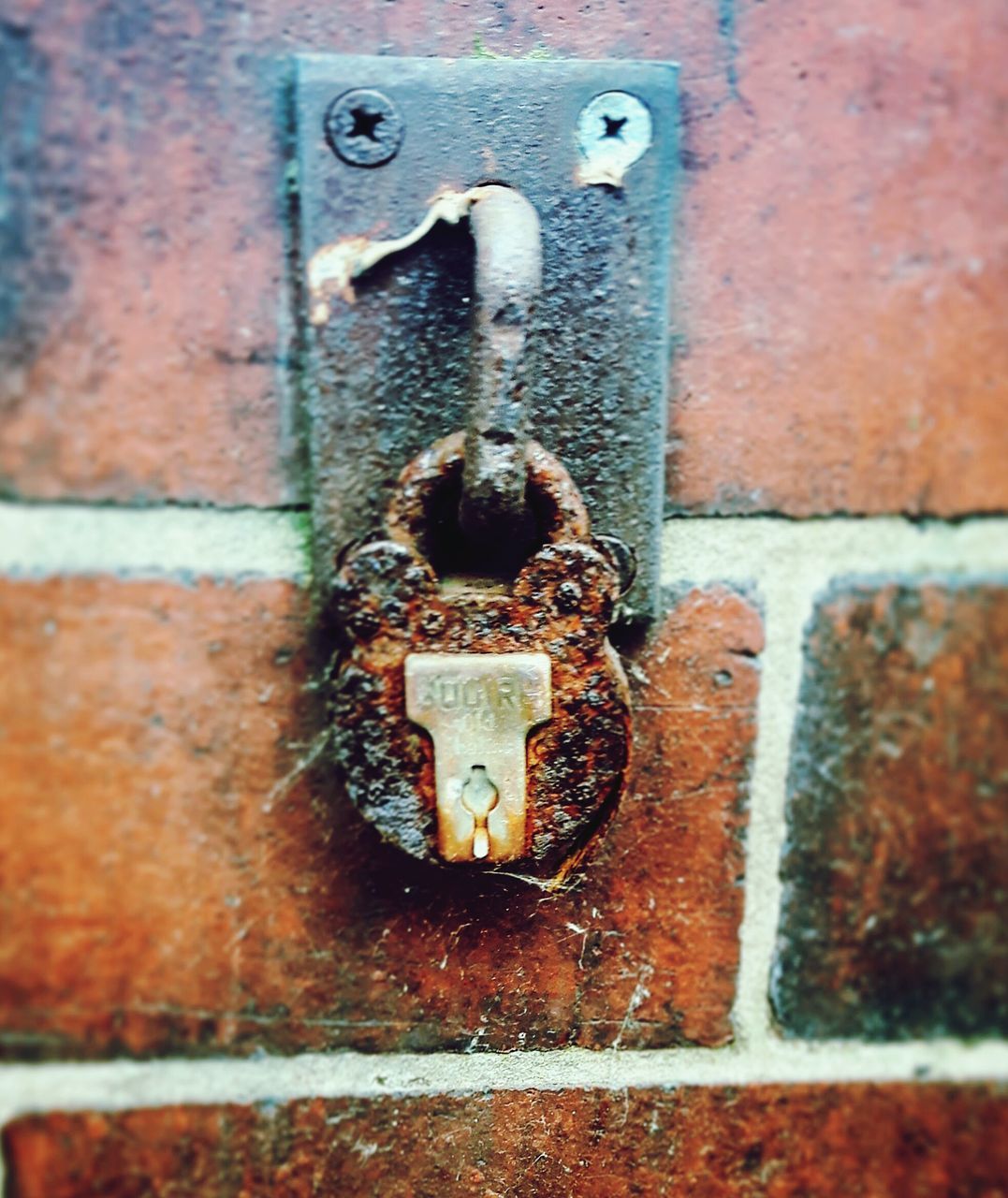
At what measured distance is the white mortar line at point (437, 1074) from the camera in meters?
0.42

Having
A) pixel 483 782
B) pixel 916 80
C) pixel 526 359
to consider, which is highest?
pixel 916 80

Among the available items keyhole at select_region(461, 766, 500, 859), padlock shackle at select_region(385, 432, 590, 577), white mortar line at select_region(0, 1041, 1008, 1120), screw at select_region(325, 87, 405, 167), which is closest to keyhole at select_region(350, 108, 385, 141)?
screw at select_region(325, 87, 405, 167)

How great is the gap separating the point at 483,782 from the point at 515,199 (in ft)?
0.75

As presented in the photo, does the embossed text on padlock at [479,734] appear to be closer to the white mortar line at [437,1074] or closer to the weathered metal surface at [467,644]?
the weathered metal surface at [467,644]

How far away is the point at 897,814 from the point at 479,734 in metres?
0.23

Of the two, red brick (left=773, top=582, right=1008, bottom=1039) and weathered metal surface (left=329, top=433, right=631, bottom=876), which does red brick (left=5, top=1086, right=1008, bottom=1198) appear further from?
weathered metal surface (left=329, top=433, right=631, bottom=876)

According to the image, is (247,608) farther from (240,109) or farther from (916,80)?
(916,80)

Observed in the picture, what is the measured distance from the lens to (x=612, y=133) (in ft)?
1.26

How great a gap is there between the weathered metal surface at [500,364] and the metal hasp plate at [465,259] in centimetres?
4

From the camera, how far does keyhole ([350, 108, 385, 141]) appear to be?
37 cm

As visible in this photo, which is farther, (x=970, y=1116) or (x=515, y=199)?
(x=970, y=1116)

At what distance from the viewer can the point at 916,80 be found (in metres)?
0.41

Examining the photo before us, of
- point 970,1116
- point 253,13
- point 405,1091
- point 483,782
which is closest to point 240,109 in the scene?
point 253,13

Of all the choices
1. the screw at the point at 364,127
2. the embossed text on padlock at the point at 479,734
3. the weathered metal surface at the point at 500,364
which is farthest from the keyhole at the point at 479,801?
the screw at the point at 364,127
